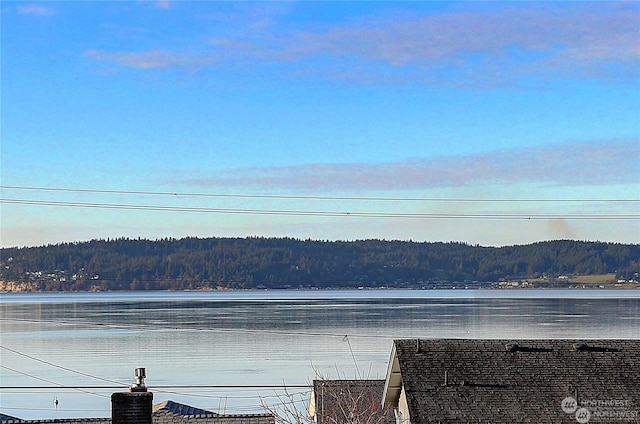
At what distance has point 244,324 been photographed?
141m

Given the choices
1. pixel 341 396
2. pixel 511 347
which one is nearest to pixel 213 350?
pixel 341 396

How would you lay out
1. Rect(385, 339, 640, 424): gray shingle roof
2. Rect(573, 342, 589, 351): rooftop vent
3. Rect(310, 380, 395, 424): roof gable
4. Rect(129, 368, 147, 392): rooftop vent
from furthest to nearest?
Rect(310, 380, 395, 424): roof gable < Rect(573, 342, 589, 351): rooftop vent < Rect(385, 339, 640, 424): gray shingle roof < Rect(129, 368, 147, 392): rooftop vent

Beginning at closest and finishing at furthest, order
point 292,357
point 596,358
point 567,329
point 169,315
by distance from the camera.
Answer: point 596,358
point 292,357
point 567,329
point 169,315

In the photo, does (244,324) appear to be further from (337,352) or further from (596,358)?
(596,358)

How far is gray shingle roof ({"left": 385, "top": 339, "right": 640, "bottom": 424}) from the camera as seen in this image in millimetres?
23859

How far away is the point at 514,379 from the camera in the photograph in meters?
24.8

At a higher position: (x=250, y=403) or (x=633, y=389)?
(x=633, y=389)

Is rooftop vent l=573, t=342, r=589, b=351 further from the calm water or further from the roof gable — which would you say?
the calm water

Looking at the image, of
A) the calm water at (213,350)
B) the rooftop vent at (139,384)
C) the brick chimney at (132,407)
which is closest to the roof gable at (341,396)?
the calm water at (213,350)

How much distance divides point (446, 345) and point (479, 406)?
223 centimetres

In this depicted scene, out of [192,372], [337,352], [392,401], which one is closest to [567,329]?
[337,352]

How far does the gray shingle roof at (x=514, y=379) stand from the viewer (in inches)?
939

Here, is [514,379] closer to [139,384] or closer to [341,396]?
[139,384]

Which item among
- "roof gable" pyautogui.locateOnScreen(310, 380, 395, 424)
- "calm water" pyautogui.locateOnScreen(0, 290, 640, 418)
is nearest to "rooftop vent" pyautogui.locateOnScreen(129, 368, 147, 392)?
"roof gable" pyautogui.locateOnScreen(310, 380, 395, 424)
